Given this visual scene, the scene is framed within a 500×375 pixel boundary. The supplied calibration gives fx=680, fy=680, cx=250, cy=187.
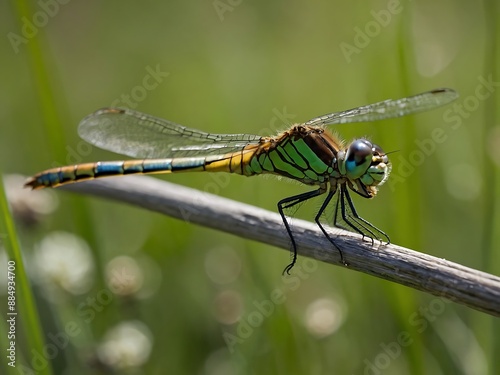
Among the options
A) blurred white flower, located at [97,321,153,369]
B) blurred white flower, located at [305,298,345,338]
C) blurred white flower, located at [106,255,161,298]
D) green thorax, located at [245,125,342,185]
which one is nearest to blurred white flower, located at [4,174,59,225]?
blurred white flower, located at [106,255,161,298]

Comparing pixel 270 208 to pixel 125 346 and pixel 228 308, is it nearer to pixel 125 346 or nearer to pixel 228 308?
pixel 228 308

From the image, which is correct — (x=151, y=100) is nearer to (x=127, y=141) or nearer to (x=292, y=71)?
(x=292, y=71)

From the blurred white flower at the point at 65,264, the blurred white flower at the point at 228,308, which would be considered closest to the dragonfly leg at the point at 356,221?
the blurred white flower at the point at 228,308

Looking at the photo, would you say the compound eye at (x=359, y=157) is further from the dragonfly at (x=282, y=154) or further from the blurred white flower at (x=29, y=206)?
the blurred white flower at (x=29, y=206)

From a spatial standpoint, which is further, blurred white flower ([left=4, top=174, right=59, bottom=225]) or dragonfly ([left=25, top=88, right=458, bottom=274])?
blurred white flower ([left=4, top=174, right=59, bottom=225])

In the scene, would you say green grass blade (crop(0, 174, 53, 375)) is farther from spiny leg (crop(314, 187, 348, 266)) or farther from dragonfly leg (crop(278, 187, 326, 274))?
spiny leg (crop(314, 187, 348, 266))

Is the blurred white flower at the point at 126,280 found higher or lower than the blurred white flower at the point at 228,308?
higher

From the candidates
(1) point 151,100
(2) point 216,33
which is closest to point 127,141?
(1) point 151,100
